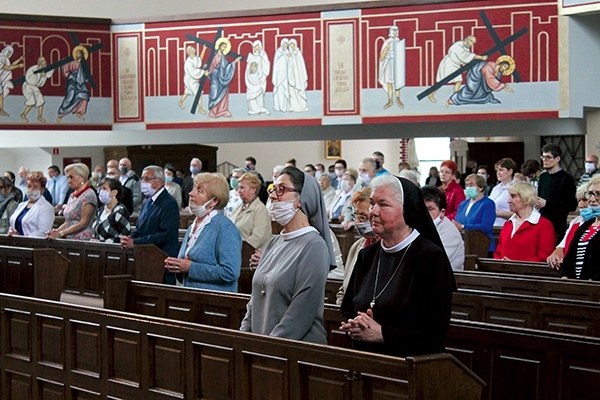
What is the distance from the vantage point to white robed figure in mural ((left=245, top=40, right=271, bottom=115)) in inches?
606

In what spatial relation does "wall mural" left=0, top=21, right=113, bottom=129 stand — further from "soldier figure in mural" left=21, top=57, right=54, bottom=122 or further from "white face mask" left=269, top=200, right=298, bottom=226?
"white face mask" left=269, top=200, right=298, bottom=226

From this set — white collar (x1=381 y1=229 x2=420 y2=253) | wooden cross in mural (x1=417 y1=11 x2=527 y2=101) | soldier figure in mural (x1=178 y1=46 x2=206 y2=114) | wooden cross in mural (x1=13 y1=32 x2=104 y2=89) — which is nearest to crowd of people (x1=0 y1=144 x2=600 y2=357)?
white collar (x1=381 y1=229 x2=420 y2=253)

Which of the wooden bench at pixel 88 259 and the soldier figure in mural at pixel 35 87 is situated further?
the soldier figure in mural at pixel 35 87

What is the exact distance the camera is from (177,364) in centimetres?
514

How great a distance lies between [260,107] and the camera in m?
15.5

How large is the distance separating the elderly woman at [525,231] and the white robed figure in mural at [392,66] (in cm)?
651

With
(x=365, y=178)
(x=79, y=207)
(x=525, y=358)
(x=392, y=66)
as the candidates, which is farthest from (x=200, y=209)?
(x=392, y=66)

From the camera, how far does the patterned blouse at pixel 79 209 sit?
994 cm

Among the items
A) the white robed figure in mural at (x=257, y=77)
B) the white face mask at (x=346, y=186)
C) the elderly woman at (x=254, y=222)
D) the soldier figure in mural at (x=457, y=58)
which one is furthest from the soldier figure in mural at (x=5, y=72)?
the elderly woman at (x=254, y=222)

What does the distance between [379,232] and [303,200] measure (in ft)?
3.09

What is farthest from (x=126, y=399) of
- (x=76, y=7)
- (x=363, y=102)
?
(x=76, y=7)

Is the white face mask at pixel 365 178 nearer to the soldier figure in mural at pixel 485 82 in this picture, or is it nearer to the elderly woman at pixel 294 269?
the soldier figure in mural at pixel 485 82

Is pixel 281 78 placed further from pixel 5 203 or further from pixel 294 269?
pixel 294 269

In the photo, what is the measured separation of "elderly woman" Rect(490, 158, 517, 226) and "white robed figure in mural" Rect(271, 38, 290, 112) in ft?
16.2
